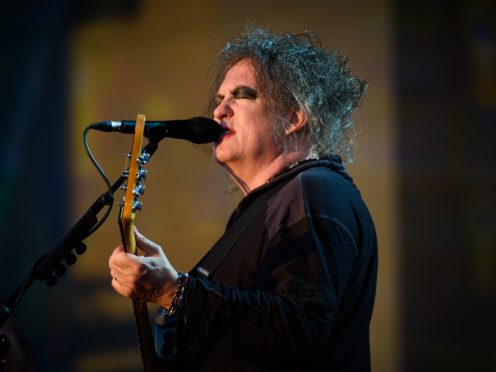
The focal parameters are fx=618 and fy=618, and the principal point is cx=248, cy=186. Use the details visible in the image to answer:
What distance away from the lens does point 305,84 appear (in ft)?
5.90

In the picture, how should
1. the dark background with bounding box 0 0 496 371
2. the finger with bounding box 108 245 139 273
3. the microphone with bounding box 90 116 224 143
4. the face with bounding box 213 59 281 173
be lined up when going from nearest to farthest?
the finger with bounding box 108 245 139 273 → the microphone with bounding box 90 116 224 143 → the face with bounding box 213 59 281 173 → the dark background with bounding box 0 0 496 371

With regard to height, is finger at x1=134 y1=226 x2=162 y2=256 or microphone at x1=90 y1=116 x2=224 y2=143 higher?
microphone at x1=90 y1=116 x2=224 y2=143

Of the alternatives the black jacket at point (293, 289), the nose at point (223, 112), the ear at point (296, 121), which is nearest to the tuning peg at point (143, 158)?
the black jacket at point (293, 289)

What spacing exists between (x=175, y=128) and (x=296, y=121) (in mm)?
421

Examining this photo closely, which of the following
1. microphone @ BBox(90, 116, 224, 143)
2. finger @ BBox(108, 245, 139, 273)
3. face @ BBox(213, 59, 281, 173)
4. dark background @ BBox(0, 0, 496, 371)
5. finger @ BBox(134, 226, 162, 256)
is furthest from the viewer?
dark background @ BBox(0, 0, 496, 371)

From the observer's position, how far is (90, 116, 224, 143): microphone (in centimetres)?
144

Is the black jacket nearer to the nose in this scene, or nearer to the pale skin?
the pale skin

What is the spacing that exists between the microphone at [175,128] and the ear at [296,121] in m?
0.21

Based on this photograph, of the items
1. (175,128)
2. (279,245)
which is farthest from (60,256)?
(279,245)

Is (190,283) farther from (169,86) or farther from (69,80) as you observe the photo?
(69,80)

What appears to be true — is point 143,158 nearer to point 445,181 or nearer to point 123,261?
point 123,261

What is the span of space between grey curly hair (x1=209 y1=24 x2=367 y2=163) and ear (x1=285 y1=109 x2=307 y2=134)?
0.04ft

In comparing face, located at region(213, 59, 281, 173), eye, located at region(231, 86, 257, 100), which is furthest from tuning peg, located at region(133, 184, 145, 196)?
eye, located at region(231, 86, 257, 100)

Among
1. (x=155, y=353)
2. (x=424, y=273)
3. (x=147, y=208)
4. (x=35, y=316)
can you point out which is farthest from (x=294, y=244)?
(x=35, y=316)
